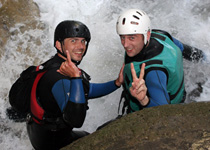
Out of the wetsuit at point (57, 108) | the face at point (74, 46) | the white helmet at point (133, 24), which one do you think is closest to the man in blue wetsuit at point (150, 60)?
the white helmet at point (133, 24)

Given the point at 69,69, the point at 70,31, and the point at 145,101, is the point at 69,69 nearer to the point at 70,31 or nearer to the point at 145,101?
the point at 70,31

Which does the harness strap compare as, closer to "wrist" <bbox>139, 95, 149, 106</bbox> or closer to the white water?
"wrist" <bbox>139, 95, 149, 106</bbox>

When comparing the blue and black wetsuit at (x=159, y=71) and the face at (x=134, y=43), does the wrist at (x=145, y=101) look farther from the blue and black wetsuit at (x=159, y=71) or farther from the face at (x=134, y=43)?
the face at (x=134, y=43)

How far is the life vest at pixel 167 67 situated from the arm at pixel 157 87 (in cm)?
7

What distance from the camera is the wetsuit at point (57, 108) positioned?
8.93ft

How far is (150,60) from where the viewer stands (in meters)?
3.00

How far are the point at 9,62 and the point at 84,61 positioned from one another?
59.2 inches

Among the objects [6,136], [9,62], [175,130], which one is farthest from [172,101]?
[9,62]

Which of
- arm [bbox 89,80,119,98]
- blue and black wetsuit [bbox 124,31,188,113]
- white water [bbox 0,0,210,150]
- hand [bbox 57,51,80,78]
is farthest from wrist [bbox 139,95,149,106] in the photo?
white water [bbox 0,0,210,150]

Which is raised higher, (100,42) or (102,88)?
(100,42)

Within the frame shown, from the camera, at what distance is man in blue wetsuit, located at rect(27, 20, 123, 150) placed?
2.73 meters

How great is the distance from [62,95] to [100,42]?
3.54 metres

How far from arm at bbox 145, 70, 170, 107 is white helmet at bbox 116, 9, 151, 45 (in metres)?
0.51

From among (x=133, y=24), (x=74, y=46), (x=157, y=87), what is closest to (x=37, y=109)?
(x=74, y=46)
